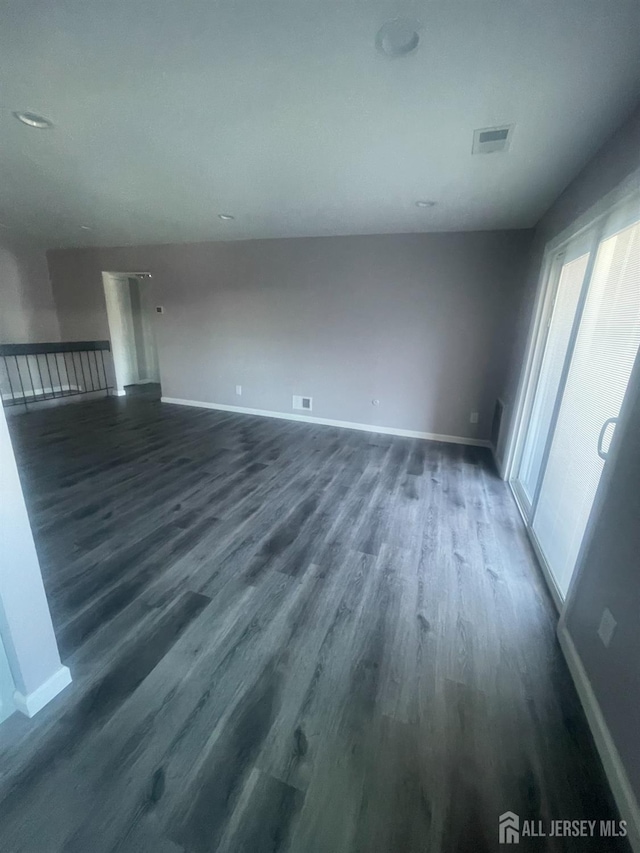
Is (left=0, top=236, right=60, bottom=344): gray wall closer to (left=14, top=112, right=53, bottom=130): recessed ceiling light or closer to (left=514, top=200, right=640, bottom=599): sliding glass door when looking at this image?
(left=14, top=112, right=53, bottom=130): recessed ceiling light

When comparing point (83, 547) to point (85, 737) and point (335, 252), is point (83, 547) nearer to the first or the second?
point (85, 737)

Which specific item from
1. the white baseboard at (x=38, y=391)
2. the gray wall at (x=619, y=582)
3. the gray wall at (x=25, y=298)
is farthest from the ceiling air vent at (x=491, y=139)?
the gray wall at (x=25, y=298)

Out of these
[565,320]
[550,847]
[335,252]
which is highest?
[335,252]

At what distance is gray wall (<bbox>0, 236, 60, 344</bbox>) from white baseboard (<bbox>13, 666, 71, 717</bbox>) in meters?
6.80

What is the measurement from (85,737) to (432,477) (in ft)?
10.1

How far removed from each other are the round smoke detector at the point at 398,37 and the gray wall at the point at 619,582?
1.09 m

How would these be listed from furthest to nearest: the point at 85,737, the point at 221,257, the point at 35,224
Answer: the point at 221,257
the point at 35,224
the point at 85,737

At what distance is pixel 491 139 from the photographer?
1.98 metres

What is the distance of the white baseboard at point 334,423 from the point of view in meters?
4.50

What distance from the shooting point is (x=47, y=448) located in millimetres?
3979

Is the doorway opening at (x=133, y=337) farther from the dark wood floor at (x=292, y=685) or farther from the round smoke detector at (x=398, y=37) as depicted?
the round smoke detector at (x=398, y=37)

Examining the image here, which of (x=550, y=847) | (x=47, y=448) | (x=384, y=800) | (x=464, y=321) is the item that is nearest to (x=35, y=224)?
(x=47, y=448)

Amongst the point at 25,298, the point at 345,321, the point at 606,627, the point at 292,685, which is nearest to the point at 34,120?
the point at 292,685

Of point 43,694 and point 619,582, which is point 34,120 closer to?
point 43,694
